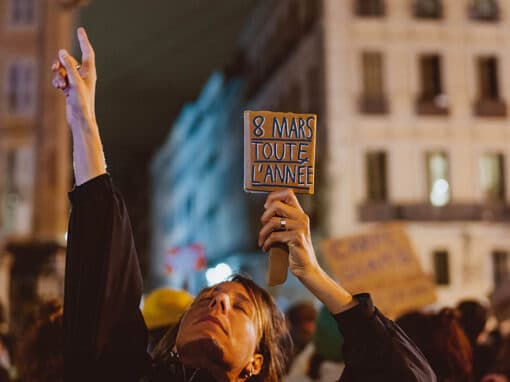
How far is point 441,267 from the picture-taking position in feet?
102

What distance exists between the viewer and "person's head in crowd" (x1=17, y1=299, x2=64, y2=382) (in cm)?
363

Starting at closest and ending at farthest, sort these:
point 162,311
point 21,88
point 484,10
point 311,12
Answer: point 162,311 → point 21,88 → point 484,10 → point 311,12

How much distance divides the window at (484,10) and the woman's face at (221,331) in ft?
105

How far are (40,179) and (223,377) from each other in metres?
26.9

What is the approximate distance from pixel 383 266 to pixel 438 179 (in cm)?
2556

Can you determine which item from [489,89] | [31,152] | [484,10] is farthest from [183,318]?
[484,10]

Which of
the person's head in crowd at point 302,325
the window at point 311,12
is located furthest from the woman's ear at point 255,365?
the window at point 311,12

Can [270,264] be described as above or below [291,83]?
below

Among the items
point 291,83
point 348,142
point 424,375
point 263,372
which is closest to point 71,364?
point 263,372

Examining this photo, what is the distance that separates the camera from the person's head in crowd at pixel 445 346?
4277mm

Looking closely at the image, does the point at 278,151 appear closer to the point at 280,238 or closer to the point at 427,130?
the point at 280,238

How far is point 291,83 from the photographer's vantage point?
3719 centimetres

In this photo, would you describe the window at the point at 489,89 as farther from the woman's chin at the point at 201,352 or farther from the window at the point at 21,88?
the woman's chin at the point at 201,352

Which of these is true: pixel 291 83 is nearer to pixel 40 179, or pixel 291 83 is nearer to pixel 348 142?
pixel 348 142
